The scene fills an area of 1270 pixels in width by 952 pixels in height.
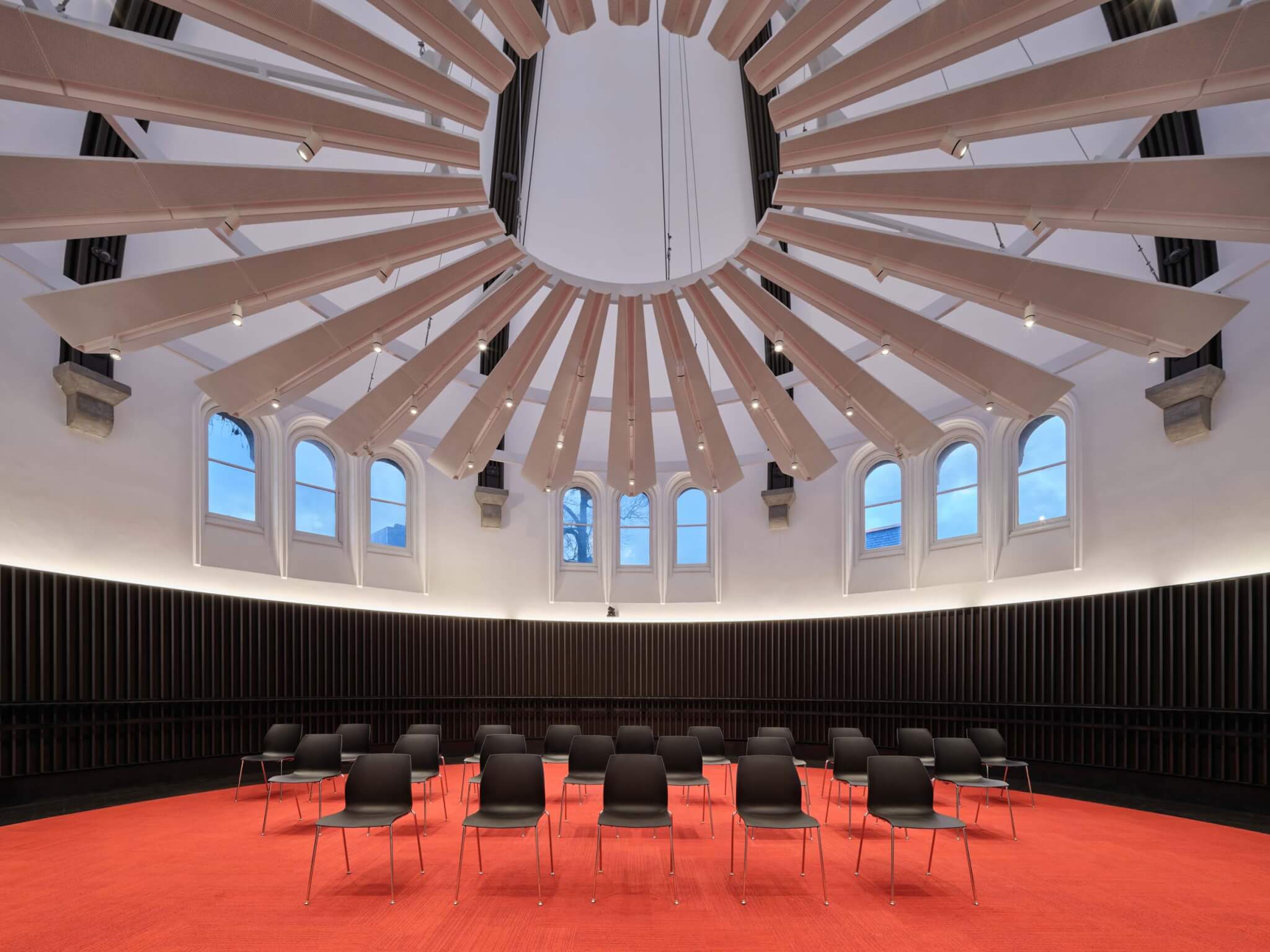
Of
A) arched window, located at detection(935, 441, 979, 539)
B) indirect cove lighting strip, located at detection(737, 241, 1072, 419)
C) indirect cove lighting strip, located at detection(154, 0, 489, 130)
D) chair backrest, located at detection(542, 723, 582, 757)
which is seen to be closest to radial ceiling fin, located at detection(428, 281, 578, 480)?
indirect cove lighting strip, located at detection(737, 241, 1072, 419)

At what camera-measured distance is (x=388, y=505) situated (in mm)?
13781

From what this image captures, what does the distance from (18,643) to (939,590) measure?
1272 centimetres

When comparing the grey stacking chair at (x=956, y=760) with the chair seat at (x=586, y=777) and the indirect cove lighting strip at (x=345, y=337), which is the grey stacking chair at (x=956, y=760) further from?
the indirect cove lighting strip at (x=345, y=337)

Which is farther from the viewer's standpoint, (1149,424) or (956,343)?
(1149,424)

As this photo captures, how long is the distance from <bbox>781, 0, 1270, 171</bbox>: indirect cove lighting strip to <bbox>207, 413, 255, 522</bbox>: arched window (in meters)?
9.62

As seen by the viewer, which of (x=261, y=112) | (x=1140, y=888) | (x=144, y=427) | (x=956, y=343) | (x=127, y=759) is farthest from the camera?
(x=144, y=427)

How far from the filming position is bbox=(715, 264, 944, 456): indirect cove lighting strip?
7.07 meters

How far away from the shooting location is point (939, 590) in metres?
12.5

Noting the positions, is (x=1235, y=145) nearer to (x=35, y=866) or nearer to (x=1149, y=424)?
(x=1149, y=424)

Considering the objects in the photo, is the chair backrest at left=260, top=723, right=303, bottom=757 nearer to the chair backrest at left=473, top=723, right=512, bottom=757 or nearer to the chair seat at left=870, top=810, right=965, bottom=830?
the chair backrest at left=473, top=723, right=512, bottom=757

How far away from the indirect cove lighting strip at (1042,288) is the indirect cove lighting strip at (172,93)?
3.08 metres

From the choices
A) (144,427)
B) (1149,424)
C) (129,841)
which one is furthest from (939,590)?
(144,427)

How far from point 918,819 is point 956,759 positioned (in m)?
2.67

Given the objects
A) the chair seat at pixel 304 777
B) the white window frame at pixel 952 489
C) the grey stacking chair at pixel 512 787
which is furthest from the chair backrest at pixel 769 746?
the white window frame at pixel 952 489
